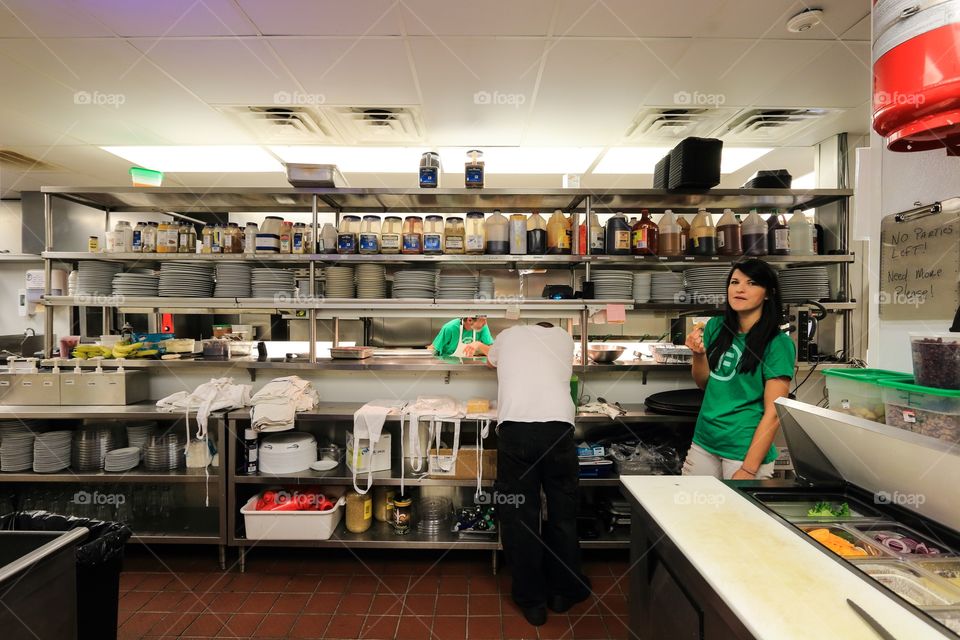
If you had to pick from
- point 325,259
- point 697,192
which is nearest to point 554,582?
point 325,259

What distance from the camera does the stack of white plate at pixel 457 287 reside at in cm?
321

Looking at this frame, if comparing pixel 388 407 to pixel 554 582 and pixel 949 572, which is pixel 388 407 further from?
pixel 949 572

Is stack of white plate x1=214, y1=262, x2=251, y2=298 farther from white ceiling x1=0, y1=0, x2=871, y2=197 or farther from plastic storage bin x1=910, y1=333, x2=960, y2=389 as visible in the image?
plastic storage bin x1=910, y1=333, x2=960, y2=389

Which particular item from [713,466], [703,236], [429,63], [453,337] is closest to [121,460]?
[453,337]

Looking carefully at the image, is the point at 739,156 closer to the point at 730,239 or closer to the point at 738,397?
the point at 730,239

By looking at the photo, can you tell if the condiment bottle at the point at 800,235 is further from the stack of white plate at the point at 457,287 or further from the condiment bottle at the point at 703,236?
the stack of white plate at the point at 457,287

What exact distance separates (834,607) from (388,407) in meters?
2.53

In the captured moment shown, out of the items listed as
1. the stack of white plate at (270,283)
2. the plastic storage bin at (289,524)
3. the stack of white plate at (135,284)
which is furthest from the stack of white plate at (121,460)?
the stack of white plate at (270,283)

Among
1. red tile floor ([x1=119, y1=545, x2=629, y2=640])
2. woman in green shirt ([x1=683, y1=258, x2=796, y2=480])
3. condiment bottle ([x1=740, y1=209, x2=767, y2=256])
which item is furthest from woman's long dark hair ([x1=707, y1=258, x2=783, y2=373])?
red tile floor ([x1=119, y1=545, x2=629, y2=640])

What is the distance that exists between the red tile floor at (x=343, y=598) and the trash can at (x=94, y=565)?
0.59m

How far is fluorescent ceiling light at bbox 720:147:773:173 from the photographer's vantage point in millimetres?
4277

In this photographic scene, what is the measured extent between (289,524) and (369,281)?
66.7 inches

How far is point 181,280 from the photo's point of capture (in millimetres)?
3209

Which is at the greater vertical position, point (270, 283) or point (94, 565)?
point (270, 283)
